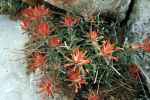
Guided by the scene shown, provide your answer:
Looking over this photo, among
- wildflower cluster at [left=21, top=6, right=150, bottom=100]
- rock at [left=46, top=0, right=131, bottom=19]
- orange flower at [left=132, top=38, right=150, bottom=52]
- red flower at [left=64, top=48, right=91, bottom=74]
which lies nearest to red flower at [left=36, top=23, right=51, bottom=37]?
wildflower cluster at [left=21, top=6, right=150, bottom=100]

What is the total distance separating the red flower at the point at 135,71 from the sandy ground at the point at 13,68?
793mm

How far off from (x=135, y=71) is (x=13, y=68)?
43.0 inches

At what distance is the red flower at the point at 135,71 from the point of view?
285cm

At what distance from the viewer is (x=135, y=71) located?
285 centimetres

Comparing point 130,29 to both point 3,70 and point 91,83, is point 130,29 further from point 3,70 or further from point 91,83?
point 3,70

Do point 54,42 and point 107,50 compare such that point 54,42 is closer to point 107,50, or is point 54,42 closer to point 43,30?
point 43,30

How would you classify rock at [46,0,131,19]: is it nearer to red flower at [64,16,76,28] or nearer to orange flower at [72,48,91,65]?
red flower at [64,16,76,28]

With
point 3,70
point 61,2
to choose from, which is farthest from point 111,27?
point 3,70

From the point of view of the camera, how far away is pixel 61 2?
3.24 m

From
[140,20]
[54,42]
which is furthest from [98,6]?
[54,42]

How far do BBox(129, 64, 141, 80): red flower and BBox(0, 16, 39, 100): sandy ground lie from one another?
2.60ft

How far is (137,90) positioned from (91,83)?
364 millimetres

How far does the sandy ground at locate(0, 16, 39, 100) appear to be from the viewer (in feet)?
10.1

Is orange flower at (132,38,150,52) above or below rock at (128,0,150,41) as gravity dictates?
below
